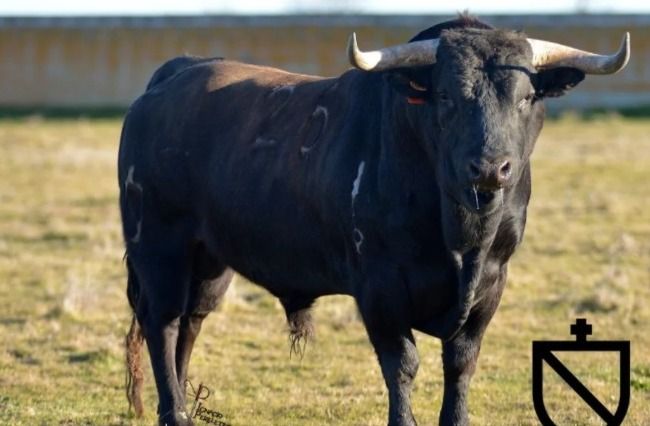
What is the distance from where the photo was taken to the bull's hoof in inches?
336

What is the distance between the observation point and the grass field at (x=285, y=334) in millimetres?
9375

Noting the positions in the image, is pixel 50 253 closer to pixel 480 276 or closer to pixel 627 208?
pixel 627 208

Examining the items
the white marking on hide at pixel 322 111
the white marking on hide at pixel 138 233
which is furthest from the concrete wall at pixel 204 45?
the white marking on hide at pixel 322 111

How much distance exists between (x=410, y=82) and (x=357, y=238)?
867 millimetres

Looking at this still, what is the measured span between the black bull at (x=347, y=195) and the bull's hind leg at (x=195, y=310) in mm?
12

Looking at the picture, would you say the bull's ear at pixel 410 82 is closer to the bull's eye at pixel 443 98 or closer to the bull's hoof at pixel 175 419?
the bull's eye at pixel 443 98

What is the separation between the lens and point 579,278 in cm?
1457

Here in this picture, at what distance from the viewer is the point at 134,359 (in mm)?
9258

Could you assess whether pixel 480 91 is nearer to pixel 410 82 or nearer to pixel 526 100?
pixel 526 100

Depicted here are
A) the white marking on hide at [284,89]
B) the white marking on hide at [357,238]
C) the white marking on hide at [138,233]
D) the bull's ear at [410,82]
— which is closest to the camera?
the bull's ear at [410,82]

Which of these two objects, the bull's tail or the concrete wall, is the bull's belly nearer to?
the bull's tail

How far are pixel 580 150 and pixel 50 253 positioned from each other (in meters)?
15.1

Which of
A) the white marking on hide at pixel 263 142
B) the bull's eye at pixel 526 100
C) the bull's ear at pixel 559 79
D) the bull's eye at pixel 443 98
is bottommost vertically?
the white marking on hide at pixel 263 142

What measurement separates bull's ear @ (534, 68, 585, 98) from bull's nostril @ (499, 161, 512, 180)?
0.70m
